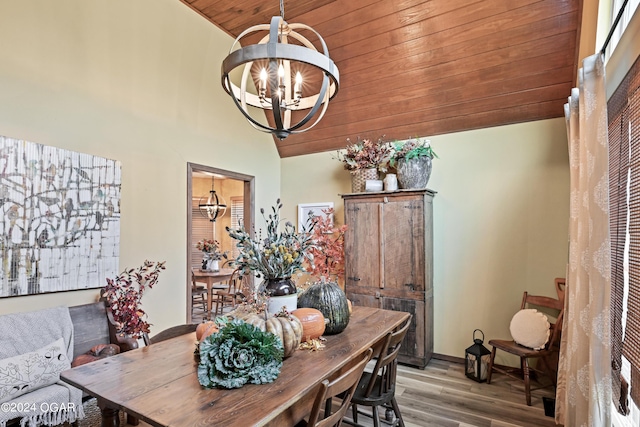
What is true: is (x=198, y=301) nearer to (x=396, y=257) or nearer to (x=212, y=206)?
(x=212, y=206)

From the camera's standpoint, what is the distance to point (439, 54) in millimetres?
3328

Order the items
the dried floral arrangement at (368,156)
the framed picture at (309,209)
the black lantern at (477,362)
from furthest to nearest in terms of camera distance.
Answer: the framed picture at (309,209) → the dried floral arrangement at (368,156) → the black lantern at (477,362)

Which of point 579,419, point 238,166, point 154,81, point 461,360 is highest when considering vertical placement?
point 154,81

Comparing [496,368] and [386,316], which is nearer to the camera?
[386,316]

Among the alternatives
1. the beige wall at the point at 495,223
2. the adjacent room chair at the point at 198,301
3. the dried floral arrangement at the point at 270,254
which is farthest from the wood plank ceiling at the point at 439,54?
the adjacent room chair at the point at 198,301

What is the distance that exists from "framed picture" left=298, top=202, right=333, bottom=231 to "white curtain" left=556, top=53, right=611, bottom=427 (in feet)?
9.70

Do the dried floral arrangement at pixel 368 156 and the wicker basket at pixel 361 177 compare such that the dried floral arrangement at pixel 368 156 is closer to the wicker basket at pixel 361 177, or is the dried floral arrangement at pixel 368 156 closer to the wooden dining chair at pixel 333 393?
the wicker basket at pixel 361 177

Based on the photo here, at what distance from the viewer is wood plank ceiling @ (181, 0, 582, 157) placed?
2.94 m

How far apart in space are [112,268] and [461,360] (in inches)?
142

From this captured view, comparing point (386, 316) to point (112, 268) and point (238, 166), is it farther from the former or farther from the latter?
point (238, 166)

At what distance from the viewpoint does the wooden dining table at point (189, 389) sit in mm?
1130

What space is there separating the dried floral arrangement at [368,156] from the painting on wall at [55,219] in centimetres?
245

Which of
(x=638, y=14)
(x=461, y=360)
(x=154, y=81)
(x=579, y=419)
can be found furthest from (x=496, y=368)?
(x=154, y=81)

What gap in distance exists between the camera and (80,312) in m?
2.72
